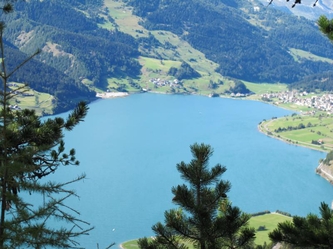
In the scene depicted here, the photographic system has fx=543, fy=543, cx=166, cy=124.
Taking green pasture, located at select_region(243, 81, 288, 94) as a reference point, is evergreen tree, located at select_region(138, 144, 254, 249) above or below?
above

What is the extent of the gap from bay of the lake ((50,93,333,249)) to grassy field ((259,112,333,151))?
1.92 m

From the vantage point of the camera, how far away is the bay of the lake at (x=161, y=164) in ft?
112

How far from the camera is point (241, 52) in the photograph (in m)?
146

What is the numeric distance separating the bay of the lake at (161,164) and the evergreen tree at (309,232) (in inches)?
977

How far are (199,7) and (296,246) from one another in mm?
163584

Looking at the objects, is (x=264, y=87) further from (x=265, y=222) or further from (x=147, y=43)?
(x=265, y=222)

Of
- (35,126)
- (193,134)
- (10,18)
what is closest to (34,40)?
(10,18)

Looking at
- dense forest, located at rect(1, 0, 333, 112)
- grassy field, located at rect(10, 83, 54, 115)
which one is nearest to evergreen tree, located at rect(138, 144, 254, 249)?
grassy field, located at rect(10, 83, 54, 115)

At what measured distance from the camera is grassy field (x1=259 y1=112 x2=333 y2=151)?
61406 millimetres

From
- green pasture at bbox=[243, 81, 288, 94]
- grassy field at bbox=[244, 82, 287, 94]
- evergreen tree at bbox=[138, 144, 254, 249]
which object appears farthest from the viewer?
grassy field at bbox=[244, 82, 287, 94]

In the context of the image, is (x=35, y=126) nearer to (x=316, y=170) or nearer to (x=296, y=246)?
(x=296, y=246)

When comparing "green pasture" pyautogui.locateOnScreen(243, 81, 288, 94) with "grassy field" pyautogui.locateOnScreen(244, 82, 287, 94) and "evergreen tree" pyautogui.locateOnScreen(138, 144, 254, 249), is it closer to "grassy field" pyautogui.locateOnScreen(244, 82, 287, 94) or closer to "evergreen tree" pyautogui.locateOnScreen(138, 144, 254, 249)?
"grassy field" pyautogui.locateOnScreen(244, 82, 287, 94)

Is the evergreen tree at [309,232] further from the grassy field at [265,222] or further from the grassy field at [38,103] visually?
the grassy field at [38,103]

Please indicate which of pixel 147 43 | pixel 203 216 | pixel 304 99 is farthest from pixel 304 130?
pixel 147 43
